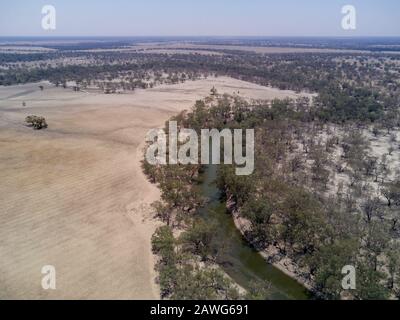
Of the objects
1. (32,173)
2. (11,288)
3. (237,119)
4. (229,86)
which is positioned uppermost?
(229,86)

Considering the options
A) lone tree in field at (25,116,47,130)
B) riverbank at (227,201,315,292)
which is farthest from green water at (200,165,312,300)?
lone tree in field at (25,116,47,130)

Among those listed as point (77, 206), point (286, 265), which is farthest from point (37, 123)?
point (286, 265)

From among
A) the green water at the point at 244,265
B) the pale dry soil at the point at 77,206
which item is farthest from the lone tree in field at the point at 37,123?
the green water at the point at 244,265

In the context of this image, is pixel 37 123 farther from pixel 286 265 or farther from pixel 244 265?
pixel 286 265

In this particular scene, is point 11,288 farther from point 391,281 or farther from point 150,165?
point 391,281

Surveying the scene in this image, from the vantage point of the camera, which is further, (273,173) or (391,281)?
(273,173)

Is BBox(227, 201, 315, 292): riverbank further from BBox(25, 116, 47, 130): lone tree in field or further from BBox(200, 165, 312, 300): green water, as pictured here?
BBox(25, 116, 47, 130): lone tree in field
